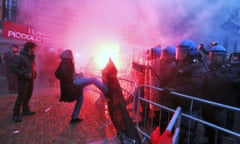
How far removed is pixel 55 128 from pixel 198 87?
2740mm

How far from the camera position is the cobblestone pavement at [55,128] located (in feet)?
8.64

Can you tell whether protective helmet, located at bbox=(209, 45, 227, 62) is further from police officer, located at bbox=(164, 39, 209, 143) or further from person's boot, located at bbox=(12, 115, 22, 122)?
person's boot, located at bbox=(12, 115, 22, 122)

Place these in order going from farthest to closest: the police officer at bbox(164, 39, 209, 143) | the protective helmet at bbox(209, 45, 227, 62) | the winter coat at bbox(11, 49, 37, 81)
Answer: the protective helmet at bbox(209, 45, 227, 62)
the winter coat at bbox(11, 49, 37, 81)
the police officer at bbox(164, 39, 209, 143)

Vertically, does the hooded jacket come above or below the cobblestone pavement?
above

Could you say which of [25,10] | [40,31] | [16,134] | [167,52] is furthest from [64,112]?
[25,10]

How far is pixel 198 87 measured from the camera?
239 cm

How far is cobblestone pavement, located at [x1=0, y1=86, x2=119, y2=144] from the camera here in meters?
2.63

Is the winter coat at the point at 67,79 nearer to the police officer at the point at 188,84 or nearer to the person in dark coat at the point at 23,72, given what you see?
the person in dark coat at the point at 23,72

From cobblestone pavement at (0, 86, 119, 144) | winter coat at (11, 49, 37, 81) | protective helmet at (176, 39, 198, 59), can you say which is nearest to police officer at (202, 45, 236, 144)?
protective helmet at (176, 39, 198, 59)

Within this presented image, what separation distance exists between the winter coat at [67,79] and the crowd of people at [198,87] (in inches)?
70.1

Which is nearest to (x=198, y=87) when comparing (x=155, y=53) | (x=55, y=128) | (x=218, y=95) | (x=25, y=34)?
(x=218, y=95)

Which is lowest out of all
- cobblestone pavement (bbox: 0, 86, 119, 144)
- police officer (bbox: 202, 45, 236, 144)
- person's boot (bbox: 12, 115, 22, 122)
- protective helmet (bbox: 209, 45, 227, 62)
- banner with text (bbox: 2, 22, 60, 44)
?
cobblestone pavement (bbox: 0, 86, 119, 144)

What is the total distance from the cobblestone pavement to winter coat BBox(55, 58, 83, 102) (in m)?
0.61

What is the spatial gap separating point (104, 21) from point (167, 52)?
14.3 ft
